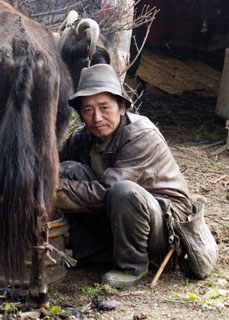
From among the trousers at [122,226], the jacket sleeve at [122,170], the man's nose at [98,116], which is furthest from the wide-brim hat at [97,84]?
the trousers at [122,226]

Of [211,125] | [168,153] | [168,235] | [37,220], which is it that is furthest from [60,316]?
[211,125]

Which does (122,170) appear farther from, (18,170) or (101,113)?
(18,170)

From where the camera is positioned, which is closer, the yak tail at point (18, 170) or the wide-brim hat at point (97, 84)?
the yak tail at point (18, 170)

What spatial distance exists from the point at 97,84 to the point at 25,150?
1.01 metres

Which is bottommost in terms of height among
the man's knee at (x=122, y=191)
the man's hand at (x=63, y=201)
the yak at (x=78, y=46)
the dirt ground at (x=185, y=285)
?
the dirt ground at (x=185, y=285)

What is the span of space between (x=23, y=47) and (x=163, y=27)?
7420mm

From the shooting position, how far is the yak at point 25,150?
2871 millimetres

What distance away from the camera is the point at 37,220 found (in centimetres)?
299

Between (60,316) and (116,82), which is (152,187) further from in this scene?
(60,316)

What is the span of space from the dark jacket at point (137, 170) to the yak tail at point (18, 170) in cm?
67

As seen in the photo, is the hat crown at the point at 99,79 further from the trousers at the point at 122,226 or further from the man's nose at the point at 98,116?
the trousers at the point at 122,226

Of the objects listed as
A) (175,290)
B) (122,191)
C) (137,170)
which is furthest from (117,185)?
(175,290)

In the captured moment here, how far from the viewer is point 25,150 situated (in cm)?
289

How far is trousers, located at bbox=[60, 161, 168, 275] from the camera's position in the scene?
3.58 m
